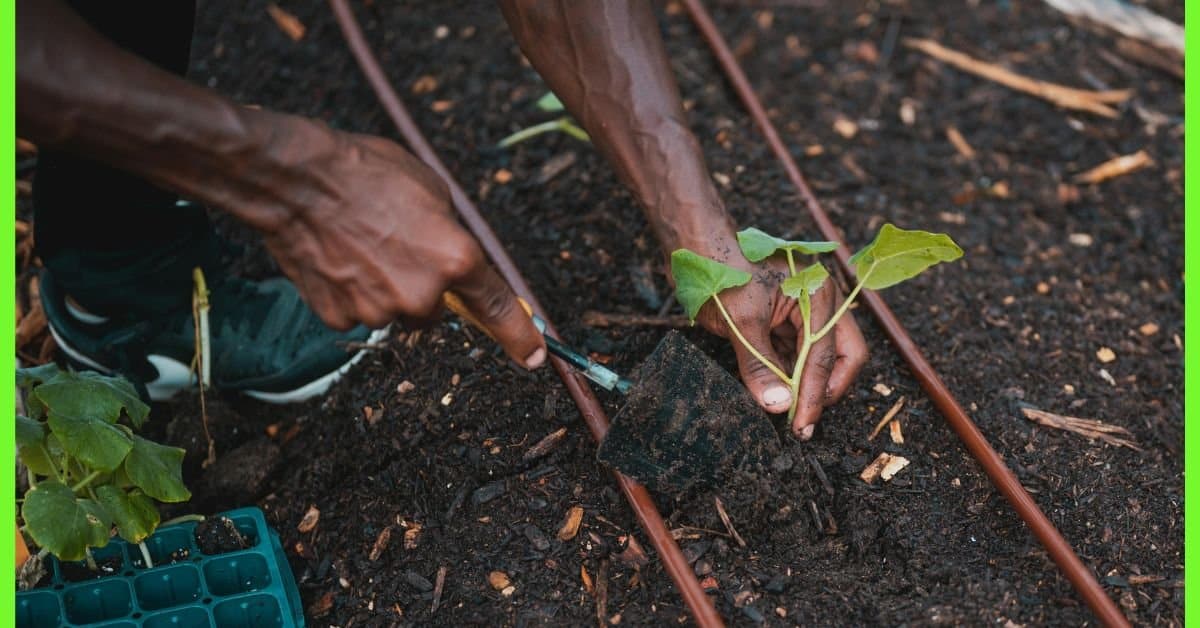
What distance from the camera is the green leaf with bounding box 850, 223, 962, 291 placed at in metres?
1.86


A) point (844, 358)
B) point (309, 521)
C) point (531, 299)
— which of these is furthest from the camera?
point (531, 299)

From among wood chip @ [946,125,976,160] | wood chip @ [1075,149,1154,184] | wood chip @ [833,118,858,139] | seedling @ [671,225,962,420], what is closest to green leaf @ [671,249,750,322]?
seedling @ [671,225,962,420]

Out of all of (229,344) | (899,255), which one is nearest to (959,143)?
(899,255)

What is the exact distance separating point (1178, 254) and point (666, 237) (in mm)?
1569

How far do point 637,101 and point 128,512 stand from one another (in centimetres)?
118

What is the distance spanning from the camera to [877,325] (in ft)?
7.89

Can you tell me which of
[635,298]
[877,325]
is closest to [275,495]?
[635,298]

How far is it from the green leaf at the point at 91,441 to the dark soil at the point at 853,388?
1.50 ft

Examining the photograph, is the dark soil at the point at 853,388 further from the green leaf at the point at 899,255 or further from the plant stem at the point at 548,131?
the green leaf at the point at 899,255

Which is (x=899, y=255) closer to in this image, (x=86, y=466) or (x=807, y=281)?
(x=807, y=281)

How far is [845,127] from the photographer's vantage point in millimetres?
3113

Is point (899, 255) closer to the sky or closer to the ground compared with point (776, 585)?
closer to the sky

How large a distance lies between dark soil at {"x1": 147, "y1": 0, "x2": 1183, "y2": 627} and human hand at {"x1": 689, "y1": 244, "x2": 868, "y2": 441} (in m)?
0.12

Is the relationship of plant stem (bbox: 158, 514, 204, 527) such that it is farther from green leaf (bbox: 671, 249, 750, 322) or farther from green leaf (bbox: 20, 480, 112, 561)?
green leaf (bbox: 671, 249, 750, 322)
